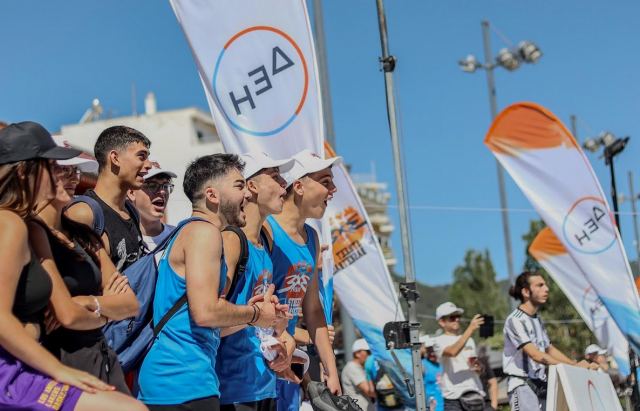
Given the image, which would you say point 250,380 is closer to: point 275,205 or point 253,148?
point 275,205

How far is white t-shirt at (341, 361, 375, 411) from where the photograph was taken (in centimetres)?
1188

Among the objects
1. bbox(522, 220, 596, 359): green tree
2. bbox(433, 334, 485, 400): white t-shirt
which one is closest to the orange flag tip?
bbox(433, 334, 485, 400): white t-shirt

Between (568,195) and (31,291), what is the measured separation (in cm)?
863

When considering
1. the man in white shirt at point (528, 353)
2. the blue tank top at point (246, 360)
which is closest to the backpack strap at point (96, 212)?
the blue tank top at point (246, 360)

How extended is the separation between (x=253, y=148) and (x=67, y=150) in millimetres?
3105

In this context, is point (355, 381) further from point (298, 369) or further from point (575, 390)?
point (298, 369)

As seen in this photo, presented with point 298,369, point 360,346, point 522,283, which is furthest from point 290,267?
point 360,346

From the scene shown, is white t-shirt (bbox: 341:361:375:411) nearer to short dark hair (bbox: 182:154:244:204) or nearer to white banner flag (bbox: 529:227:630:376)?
white banner flag (bbox: 529:227:630:376)

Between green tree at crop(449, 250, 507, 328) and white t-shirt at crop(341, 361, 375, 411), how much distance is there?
3839cm

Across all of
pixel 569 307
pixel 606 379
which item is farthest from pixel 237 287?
pixel 569 307

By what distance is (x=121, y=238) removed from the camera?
4859mm

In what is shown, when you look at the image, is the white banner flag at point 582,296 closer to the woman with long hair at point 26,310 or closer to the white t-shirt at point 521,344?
the white t-shirt at point 521,344

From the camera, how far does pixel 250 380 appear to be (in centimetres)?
485

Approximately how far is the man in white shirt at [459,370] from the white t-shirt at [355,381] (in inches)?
72.7
